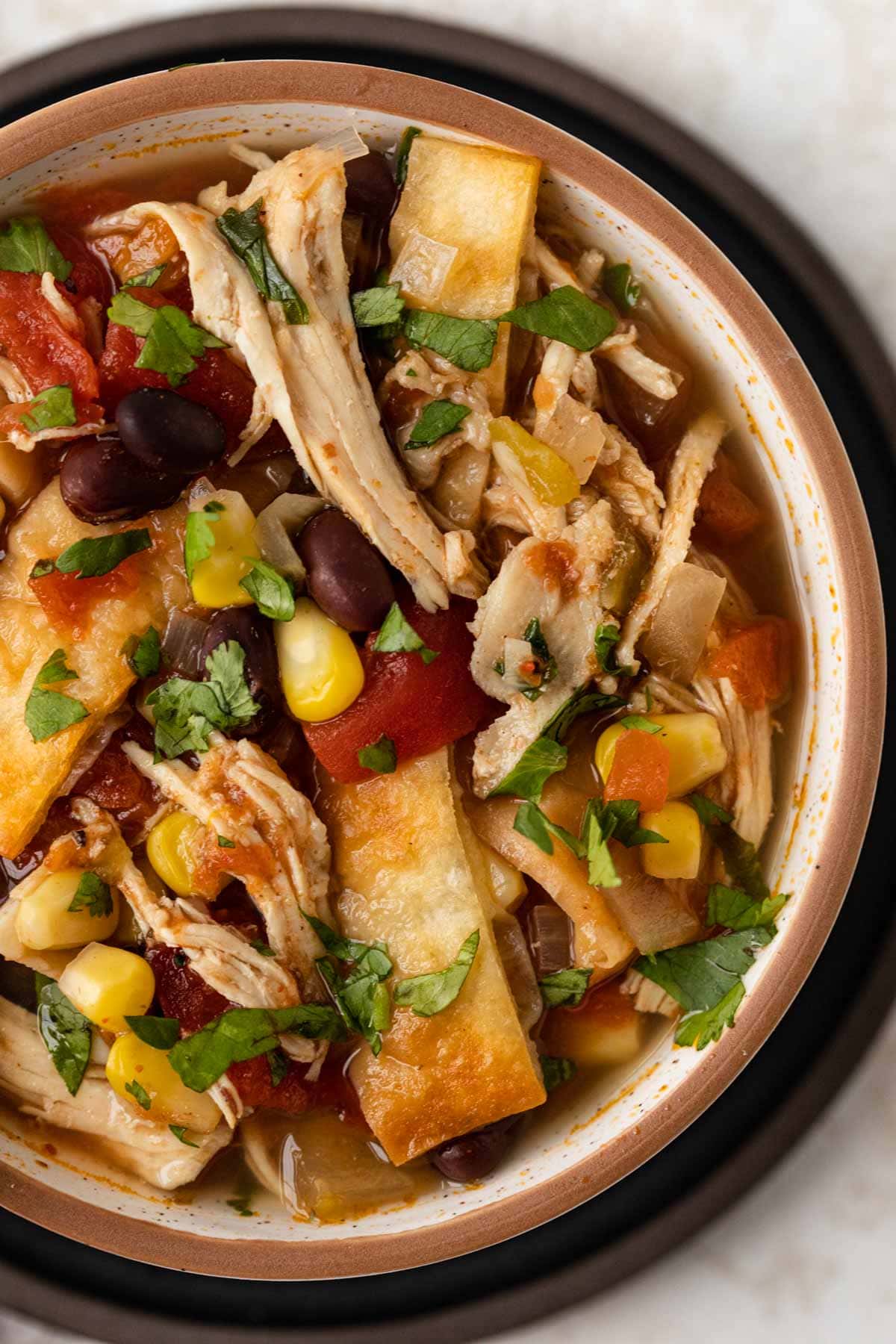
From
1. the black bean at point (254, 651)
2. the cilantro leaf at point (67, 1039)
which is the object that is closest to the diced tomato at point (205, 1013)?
the cilantro leaf at point (67, 1039)

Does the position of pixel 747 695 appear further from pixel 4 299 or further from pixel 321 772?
pixel 4 299

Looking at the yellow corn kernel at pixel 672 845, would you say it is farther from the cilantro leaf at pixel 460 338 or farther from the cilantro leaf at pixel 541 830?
the cilantro leaf at pixel 460 338

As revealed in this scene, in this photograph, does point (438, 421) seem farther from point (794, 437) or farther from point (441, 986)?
point (441, 986)

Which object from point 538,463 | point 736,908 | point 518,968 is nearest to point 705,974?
point 736,908

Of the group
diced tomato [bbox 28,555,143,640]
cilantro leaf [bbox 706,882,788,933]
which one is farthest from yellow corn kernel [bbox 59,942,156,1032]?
cilantro leaf [bbox 706,882,788,933]

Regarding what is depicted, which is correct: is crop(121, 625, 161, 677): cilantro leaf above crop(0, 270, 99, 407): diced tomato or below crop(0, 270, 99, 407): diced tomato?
below

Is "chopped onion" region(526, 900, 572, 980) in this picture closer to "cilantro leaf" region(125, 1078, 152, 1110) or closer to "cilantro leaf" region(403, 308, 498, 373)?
"cilantro leaf" region(125, 1078, 152, 1110)
